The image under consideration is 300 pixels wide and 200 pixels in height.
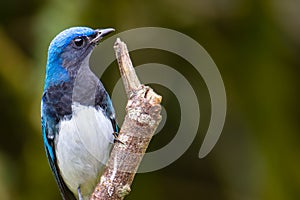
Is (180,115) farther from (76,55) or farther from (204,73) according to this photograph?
(76,55)

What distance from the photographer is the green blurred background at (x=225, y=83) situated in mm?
6125

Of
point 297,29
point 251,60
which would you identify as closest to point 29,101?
point 251,60

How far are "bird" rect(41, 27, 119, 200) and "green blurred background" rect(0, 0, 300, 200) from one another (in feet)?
3.51

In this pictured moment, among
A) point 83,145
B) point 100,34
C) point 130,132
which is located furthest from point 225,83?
point 130,132

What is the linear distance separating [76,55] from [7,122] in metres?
2.08

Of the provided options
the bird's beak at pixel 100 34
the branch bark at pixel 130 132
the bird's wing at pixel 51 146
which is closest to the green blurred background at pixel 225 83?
the bird's wing at pixel 51 146

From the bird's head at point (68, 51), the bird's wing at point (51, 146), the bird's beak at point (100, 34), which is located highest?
the bird's beak at point (100, 34)

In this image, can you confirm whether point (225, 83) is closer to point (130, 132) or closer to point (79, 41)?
point (79, 41)

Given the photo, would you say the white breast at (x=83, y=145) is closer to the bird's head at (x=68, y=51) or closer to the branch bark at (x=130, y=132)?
the bird's head at (x=68, y=51)

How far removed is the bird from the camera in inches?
186

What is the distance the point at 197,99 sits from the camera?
633 cm

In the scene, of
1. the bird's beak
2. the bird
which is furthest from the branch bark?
the bird's beak

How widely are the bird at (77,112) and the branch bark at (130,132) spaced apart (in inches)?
21.4

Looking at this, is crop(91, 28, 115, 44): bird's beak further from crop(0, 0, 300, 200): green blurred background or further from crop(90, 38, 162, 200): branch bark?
crop(0, 0, 300, 200): green blurred background
